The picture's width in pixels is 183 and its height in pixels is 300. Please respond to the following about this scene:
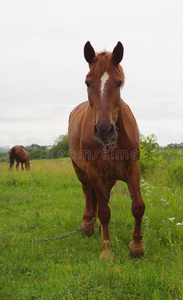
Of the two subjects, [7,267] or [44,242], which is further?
[44,242]

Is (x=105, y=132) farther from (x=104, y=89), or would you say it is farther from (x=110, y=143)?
(x=104, y=89)

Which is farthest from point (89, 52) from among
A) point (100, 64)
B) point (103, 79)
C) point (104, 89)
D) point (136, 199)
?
point (136, 199)

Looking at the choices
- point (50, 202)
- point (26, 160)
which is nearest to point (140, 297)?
point (50, 202)

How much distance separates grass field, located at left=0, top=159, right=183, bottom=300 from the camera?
2305 millimetres

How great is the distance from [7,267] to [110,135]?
225 centimetres

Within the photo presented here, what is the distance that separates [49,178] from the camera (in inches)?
372

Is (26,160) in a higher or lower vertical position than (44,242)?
higher

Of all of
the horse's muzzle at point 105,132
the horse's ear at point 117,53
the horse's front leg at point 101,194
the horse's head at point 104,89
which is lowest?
the horse's front leg at point 101,194

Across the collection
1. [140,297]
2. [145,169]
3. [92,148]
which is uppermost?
[92,148]

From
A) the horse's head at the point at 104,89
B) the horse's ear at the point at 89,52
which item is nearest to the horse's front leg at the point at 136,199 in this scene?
the horse's head at the point at 104,89

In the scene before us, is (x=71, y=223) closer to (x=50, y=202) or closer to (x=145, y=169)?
(x=50, y=202)

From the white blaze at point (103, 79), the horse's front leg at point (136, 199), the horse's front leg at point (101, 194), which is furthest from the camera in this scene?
the horse's front leg at point (101, 194)

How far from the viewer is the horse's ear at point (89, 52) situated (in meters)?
3.06

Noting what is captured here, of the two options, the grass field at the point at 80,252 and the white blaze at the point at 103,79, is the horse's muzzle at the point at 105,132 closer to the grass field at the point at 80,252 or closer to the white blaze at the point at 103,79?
the white blaze at the point at 103,79
